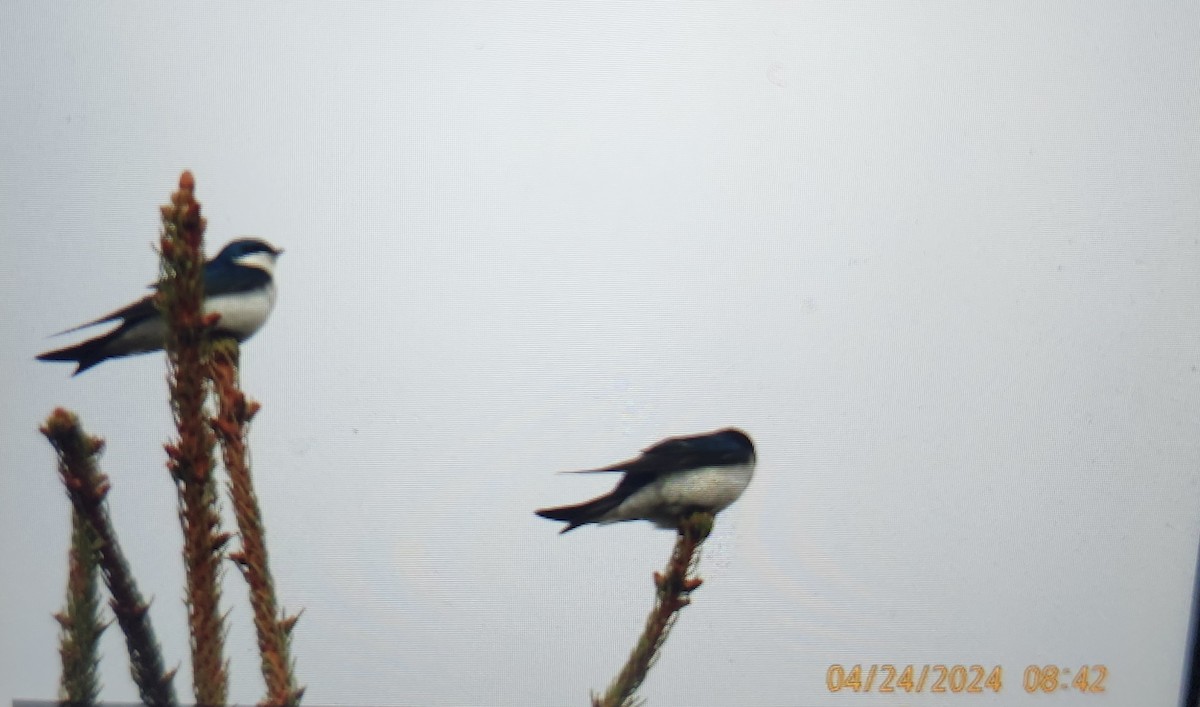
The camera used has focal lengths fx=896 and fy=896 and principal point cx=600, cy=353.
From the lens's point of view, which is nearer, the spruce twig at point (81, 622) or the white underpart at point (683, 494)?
the spruce twig at point (81, 622)

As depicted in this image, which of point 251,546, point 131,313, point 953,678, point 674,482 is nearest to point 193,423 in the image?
point 251,546

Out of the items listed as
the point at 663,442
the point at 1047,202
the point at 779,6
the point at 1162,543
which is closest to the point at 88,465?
the point at 663,442

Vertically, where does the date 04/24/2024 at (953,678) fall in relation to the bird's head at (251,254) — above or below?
below

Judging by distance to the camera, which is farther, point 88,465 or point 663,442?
point 663,442

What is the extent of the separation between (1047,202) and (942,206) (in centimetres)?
10

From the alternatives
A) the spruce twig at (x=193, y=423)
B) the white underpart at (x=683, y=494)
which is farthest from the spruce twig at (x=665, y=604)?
the spruce twig at (x=193, y=423)

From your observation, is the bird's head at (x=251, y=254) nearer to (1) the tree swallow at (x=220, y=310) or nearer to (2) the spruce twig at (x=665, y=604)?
(1) the tree swallow at (x=220, y=310)

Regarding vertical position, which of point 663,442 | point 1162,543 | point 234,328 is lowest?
point 1162,543

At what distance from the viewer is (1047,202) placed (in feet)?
2.59

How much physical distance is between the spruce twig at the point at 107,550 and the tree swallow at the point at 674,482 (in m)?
0.32

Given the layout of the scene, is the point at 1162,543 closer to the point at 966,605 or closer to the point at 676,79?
the point at 966,605

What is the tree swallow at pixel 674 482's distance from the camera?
2.54ft

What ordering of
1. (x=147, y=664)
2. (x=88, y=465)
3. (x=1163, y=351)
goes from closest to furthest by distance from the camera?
(x=88, y=465), (x=147, y=664), (x=1163, y=351)

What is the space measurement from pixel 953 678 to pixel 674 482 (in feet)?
1.07
